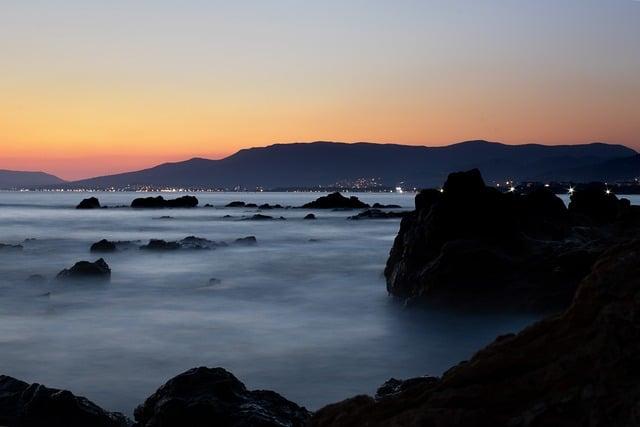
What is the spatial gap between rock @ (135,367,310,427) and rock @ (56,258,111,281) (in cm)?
1466

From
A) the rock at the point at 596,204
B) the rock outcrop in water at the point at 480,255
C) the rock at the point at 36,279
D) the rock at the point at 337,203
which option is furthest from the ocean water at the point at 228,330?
the rock at the point at 337,203

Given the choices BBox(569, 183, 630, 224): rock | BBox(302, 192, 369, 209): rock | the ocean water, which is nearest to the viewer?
the ocean water

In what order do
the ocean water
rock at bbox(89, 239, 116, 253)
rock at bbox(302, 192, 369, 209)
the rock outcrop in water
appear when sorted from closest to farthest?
the ocean water < the rock outcrop in water < rock at bbox(89, 239, 116, 253) < rock at bbox(302, 192, 369, 209)

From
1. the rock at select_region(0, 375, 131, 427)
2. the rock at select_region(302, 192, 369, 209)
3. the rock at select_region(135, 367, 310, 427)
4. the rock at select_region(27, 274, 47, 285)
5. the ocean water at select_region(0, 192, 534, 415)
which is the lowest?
the ocean water at select_region(0, 192, 534, 415)

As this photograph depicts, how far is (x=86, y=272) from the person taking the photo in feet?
68.1

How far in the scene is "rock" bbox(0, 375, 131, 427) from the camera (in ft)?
21.9

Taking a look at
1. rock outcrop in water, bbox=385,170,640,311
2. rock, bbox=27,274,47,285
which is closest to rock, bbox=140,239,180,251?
rock, bbox=27,274,47,285

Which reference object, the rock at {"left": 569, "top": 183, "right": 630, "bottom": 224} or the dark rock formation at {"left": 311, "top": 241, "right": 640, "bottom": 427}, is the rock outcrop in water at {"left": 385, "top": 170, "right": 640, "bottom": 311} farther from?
the rock at {"left": 569, "top": 183, "right": 630, "bottom": 224}

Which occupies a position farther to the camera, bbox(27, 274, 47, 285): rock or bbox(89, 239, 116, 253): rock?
bbox(89, 239, 116, 253): rock

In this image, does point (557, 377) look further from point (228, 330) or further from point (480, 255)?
point (228, 330)

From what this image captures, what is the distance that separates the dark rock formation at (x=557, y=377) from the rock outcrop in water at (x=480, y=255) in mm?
9469

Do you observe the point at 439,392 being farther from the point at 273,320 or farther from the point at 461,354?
the point at 273,320

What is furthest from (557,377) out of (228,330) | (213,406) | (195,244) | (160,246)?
(195,244)

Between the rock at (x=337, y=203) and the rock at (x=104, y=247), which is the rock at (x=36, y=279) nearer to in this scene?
the rock at (x=104, y=247)
